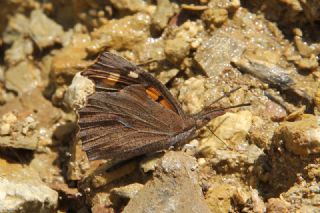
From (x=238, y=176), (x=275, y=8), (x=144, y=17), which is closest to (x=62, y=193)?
(x=238, y=176)

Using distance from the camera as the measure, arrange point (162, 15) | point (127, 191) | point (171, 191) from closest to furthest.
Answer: point (171, 191), point (127, 191), point (162, 15)

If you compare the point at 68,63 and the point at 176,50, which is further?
the point at 68,63

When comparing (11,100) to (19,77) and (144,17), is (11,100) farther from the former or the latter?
(144,17)

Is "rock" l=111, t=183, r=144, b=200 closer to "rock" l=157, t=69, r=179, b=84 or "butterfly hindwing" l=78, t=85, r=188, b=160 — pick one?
"butterfly hindwing" l=78, t=85, r=188, b=160

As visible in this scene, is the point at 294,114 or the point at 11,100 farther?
the point at 11,100

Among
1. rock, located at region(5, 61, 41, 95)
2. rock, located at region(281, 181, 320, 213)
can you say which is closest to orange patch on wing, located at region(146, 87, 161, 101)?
rock, located at region(281, 181, 320, 213)

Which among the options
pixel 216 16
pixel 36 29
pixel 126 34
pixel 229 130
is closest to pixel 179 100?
pixel 229 130

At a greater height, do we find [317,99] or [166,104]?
[317,99]

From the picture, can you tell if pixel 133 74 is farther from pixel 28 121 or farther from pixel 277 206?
pixel 277 206
